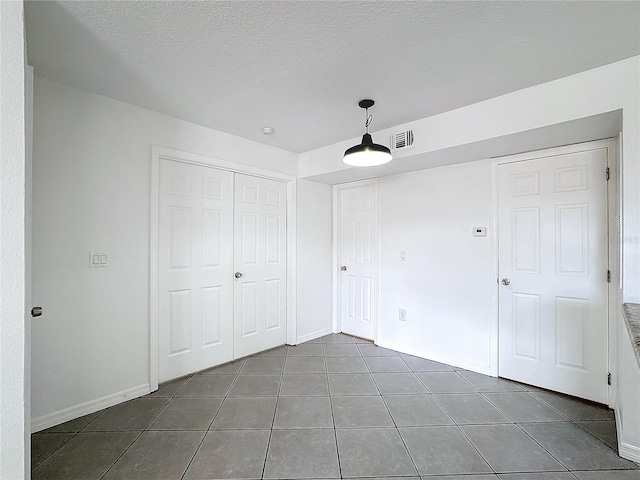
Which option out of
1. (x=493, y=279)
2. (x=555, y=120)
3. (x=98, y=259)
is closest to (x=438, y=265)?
(x=493, y=279)

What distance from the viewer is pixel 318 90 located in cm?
224

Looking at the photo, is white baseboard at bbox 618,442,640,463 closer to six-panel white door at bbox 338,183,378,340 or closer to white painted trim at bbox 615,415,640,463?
white painted trim at bbox 615,415,640,463

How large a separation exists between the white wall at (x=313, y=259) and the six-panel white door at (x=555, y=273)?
2140 millimetres

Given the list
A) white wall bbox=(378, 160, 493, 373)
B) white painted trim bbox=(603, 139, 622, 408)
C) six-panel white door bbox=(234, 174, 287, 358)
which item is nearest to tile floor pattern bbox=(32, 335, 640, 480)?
white painted trim bbox=(603, 139, 622, 408)

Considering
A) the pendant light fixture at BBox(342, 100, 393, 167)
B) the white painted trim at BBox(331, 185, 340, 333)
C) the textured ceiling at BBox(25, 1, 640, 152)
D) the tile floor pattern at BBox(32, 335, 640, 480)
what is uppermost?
the textured ceiling at BBox(25, 1, 640, 152)

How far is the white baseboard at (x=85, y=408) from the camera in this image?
2.04 metres

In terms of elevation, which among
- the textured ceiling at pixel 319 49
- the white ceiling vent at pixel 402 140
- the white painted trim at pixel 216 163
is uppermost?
the textured ceiling at pixel 319 49

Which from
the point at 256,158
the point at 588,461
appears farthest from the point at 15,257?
the point at 588,461

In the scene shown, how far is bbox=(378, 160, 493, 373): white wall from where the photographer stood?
2994 mm

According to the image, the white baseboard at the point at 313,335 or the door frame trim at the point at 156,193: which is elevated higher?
the door frame trim at the point at 156,193

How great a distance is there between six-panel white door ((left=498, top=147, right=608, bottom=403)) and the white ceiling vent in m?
0.92

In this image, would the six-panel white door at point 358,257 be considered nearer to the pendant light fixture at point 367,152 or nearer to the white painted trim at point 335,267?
the white painted trim at point 335,267

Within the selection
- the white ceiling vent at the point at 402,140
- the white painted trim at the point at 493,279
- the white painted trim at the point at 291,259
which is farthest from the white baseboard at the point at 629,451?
the white painted trim at the point at 291,259

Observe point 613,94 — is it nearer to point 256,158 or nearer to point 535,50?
point 535,50
